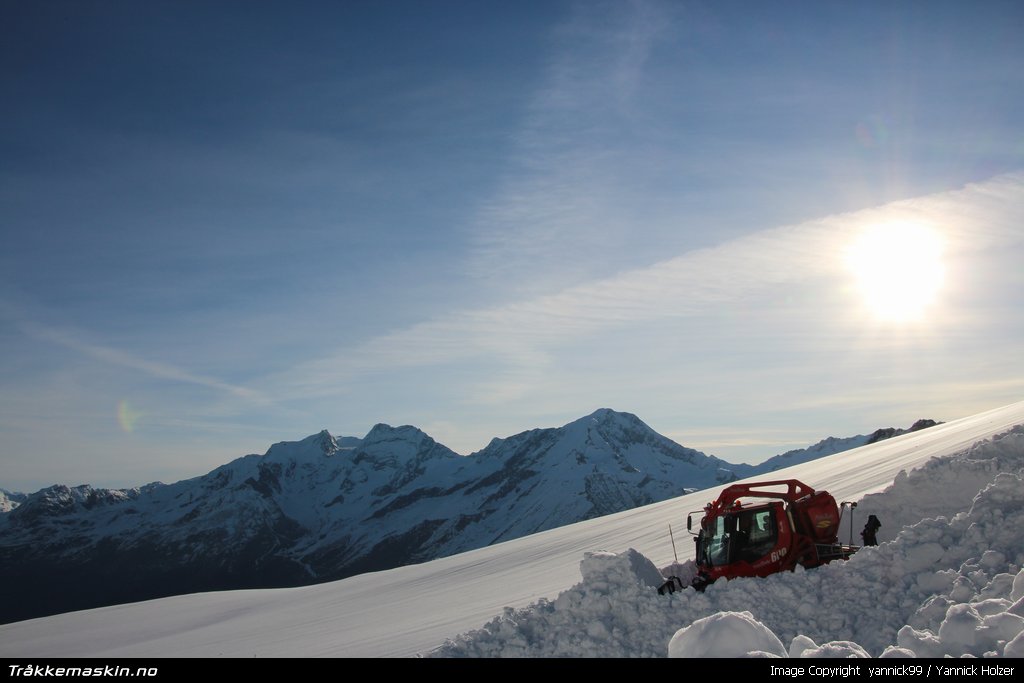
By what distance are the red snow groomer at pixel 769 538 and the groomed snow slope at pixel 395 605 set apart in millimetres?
1932

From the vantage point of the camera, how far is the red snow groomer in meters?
11.4

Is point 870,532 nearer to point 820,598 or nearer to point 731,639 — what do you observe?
point 820,598

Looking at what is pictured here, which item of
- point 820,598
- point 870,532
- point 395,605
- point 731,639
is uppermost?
point 731,639

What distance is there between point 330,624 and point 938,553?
1332 cm

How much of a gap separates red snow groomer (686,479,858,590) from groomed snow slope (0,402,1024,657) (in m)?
1.93

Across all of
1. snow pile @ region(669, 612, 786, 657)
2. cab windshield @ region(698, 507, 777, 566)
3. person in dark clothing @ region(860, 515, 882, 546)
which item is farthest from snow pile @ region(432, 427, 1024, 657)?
snow pile @ region(669, 612, 786, 657)

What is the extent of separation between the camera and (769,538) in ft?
38.0

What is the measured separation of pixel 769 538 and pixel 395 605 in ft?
34.8

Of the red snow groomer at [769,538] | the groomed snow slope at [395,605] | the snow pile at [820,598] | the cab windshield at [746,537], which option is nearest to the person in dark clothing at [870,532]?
the red snow groomer at [769,538]

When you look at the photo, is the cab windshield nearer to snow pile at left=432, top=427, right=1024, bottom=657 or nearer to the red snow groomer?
the red snow groomer

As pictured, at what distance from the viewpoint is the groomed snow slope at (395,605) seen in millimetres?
12805

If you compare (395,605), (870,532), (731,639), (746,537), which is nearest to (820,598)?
(746,537)
